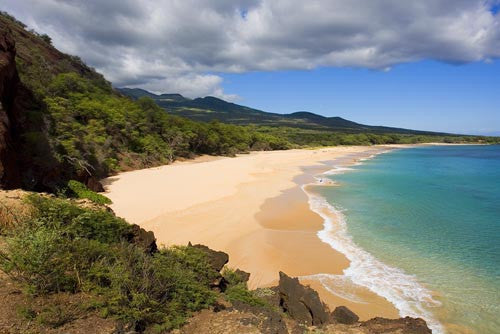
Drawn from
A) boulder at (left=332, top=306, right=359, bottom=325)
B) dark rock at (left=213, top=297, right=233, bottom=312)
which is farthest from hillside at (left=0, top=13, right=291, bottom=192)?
boulder at (left=332, top=306, right=359, bottom=325)

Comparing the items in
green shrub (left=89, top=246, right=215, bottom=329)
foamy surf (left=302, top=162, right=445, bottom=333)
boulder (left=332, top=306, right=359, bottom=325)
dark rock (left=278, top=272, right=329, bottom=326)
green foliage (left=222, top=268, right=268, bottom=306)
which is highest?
green shrub (left=89, top=246, right=215, bottom=329)

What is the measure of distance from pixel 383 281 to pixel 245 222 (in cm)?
880

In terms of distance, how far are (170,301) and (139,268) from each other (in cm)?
96

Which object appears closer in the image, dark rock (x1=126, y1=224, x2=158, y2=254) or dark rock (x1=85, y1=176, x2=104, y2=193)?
dark rock (x1=126, y1=224, x2=158, y2=254)

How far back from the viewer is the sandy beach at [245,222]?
13.0 meters

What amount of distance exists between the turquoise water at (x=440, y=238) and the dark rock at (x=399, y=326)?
338 cm

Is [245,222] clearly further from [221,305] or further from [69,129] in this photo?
[69,129]

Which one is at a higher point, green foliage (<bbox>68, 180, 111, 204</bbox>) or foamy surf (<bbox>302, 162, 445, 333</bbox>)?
green foliage (<bbox>68, 180, 111, 204</bbox>)

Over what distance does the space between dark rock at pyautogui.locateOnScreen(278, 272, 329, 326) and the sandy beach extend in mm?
2242

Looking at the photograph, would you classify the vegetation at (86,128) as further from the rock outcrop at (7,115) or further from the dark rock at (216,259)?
the dark rock at (216,259)

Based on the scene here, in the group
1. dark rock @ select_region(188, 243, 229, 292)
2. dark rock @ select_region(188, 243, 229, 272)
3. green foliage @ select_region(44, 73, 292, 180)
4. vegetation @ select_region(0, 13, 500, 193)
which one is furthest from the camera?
green foliage @ select_region(44, 73, 292, 180)

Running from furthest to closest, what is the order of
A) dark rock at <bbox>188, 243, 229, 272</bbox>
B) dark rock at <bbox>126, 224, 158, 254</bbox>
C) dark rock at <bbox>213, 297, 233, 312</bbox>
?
1. dark rock at <bbox>188, 243, 229, 272</bbox>
2. dark rock at <bbox>126, 224, 158, 254</bbox>
3. dark rock at <bbox>213, 297, 233, 312</bbox>

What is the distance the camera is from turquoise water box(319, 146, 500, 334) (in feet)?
35.0

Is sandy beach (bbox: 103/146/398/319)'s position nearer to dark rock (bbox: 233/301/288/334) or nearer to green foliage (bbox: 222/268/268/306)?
green foliage (bbox: 222/268/268/306)
